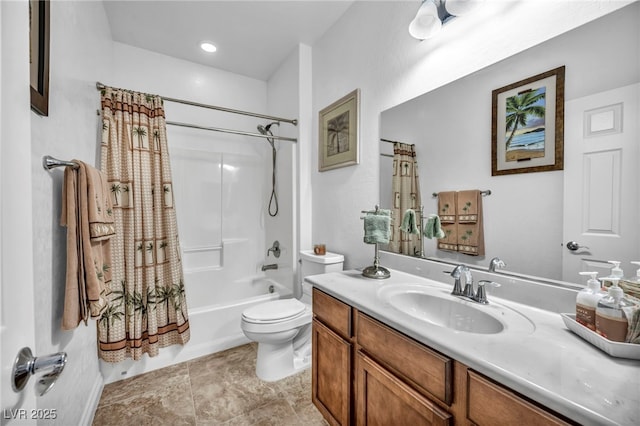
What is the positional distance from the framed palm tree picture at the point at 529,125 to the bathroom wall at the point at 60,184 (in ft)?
5.69

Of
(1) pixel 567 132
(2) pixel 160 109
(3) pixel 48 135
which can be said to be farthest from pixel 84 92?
(1) pixel 567 132

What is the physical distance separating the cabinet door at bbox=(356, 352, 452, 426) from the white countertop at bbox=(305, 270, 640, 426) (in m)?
0.19

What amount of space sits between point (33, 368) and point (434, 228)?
143 centimetres

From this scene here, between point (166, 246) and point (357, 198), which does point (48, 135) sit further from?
point (357, 198)

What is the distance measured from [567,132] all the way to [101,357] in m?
2.73

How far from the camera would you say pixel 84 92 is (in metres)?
1.53

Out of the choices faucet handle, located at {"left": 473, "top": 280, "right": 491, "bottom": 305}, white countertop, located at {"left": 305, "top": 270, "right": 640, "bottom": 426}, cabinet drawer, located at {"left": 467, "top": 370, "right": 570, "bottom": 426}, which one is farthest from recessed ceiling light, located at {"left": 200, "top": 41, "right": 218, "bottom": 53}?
cabinet drawer, located at {"left": 467, "top": 370, "right": 570, "bottom": 426}

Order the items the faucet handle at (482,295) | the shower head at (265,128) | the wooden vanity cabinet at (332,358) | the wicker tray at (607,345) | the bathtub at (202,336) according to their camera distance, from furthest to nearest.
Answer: the shower head at (265,128)
the bathtub at (202,336)
the wooden vanity cabinet at (332,358)
the faucet handle at (482,295)
the wicker tray at (607,345)

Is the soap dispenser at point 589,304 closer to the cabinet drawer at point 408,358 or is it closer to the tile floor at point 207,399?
the cabinet drawer at point 408,358

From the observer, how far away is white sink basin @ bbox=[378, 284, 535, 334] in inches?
35.4

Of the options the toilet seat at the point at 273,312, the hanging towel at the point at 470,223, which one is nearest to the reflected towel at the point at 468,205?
the hanging towel at the point at 470,223

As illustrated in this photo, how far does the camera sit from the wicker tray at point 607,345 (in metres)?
0.64

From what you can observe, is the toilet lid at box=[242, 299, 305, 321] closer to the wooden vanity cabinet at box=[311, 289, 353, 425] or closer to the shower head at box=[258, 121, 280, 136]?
the wooden vanity cabinet at box=[311, 289, 353, 425]

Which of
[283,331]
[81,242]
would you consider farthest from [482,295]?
[81,242]
